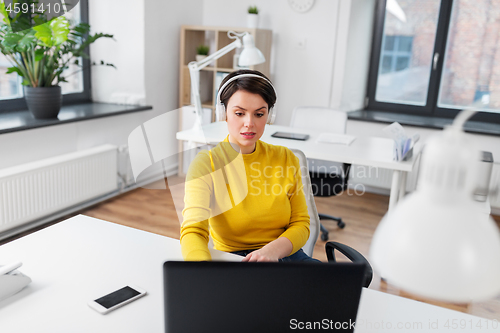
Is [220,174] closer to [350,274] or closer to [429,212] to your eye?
[350,274]

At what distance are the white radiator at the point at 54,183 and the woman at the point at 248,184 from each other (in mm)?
1789

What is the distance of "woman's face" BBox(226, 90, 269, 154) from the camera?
1519mm

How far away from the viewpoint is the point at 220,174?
4.92 ft

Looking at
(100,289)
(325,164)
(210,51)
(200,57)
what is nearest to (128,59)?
(200,57)

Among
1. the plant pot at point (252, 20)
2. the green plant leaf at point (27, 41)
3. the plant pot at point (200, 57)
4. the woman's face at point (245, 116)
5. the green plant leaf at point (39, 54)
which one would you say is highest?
the plant pot at point (252, 20)

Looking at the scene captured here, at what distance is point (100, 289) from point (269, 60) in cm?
345

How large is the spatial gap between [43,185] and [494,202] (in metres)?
3.39

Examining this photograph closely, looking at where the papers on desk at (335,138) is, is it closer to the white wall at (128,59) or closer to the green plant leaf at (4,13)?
the white wall at (128,59)

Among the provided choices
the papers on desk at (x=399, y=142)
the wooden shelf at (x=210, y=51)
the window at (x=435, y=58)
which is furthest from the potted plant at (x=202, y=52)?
the papers on desk at (x=399, y=142)

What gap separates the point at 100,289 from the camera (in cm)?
113

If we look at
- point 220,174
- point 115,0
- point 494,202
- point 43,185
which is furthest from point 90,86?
point 494,202

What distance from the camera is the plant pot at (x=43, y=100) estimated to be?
301 cm

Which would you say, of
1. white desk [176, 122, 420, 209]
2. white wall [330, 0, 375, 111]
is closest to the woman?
white desk [176, 122, 420, 209]

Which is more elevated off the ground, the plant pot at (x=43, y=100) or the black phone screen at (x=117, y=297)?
the plant pot at (x=43, y=100)
